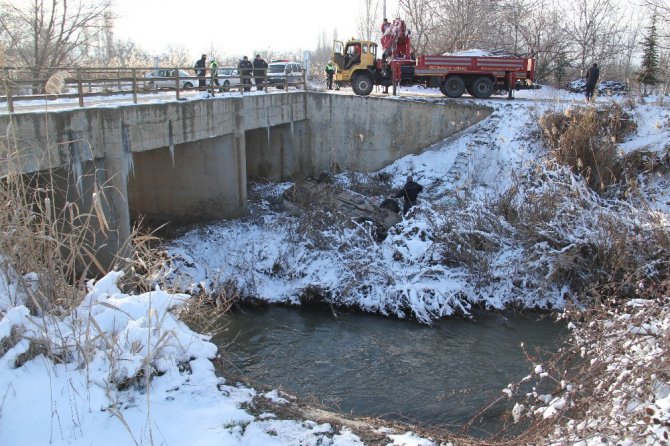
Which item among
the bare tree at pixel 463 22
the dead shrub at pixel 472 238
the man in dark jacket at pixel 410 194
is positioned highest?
the bare tree at pixel 463 22

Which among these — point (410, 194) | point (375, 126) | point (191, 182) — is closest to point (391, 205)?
point (410, 194)

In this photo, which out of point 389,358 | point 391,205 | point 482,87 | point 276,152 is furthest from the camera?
point 276,152

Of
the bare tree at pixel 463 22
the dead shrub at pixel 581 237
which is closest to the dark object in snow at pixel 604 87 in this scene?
the bare tree at pixel 463 22

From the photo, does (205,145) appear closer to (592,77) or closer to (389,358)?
(389,358)

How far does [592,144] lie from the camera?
640 inches

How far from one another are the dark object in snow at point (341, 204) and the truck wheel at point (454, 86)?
627cm

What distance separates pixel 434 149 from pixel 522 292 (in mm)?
7795

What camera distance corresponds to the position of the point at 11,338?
5094 mm

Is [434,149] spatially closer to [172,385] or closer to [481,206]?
[481,206]

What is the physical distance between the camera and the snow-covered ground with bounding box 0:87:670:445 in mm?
4816

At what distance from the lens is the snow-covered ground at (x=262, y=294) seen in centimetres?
482

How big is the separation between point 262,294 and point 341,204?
4027 millimetres

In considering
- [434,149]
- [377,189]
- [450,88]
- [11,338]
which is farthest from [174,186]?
[11,338]

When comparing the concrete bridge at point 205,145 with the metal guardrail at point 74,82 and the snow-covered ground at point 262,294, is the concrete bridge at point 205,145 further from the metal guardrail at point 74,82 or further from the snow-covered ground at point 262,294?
the snow-covered ground at point 262,294
